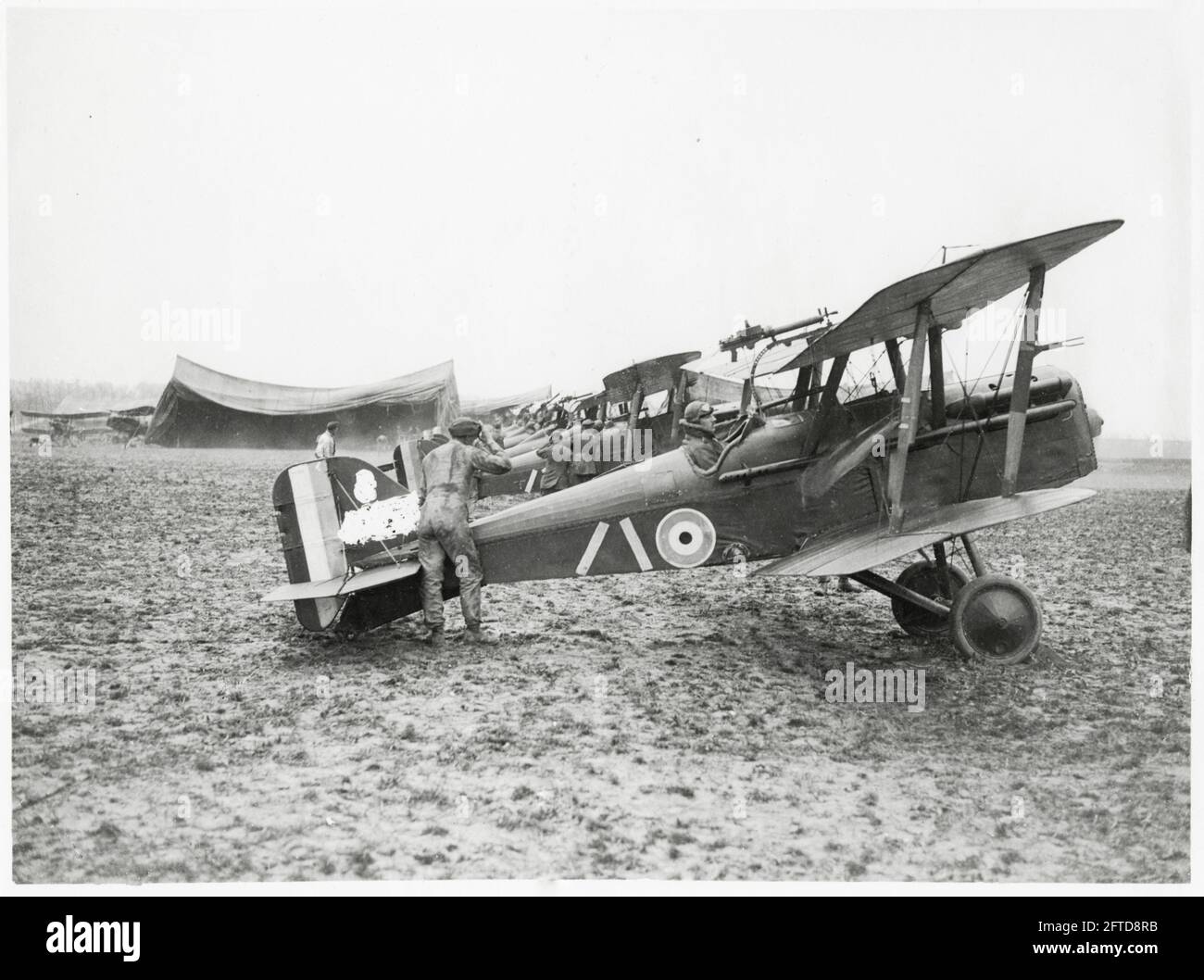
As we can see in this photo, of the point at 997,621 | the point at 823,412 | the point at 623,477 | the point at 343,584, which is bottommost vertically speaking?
the point at 997,621

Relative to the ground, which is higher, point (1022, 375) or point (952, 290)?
point (952, 290)

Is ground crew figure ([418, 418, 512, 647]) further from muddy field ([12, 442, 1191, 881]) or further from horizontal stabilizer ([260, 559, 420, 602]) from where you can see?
muddy field ([12, 442, 1191, 881])

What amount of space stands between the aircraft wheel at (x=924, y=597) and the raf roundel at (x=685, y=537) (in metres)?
1.49

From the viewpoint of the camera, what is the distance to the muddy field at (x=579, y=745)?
360 cm

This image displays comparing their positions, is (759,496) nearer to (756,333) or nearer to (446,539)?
(446,539)

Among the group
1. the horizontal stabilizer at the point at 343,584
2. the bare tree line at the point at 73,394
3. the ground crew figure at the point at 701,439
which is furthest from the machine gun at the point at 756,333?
the bare tree line at the point at 73,394

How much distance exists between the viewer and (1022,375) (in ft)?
16.2

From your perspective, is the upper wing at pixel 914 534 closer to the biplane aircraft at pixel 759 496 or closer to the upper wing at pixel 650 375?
the biplane aircraft at pixel 759 496

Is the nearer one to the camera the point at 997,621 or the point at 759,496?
the point at 997,621

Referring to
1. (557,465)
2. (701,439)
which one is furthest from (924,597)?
(557,465)

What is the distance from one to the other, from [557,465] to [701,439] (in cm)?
537

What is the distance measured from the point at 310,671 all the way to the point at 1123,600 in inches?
241

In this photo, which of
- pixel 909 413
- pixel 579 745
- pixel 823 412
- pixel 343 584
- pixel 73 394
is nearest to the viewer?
pixel 579 745

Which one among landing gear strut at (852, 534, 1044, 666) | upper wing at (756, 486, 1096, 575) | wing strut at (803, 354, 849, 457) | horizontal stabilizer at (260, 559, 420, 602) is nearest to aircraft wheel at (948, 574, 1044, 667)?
landing gear strut at (852, 534, 1044, 666)
